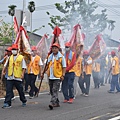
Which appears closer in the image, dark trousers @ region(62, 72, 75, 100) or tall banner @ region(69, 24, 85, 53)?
dark trousers @ region(62, 72, 75, 100)

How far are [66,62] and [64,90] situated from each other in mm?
818

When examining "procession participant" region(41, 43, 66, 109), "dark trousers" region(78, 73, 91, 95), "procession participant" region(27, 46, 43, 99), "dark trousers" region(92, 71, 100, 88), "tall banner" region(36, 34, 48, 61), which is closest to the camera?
→ "procession participant" region(41, 43, 66, 109)

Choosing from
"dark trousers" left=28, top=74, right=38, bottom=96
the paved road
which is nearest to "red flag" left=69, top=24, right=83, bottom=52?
"dark trousers" left=28, top=74, right=38, bottom=96

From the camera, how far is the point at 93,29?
78.7ft

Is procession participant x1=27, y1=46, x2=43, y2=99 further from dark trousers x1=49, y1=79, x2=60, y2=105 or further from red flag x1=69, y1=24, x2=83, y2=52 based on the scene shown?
dark trousers x1=49, y1=79, x2=60, y2=105

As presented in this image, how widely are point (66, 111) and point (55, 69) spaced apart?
3.86 feet

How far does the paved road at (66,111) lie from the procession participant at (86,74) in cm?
150

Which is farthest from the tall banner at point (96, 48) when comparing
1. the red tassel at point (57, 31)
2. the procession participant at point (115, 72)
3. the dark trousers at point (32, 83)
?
the red tassel at point (57, 31)

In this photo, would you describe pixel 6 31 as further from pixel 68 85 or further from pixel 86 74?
pixel 68 85

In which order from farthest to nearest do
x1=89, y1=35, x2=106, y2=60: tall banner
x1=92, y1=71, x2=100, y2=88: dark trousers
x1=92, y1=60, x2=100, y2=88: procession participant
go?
x1=92, y1=60, x2=100, y2=88: procession participant < x1=92, y1=71, x2=100, y2=88: dark trousers < x1=89, y1=35, x2=106, y2=60: tall banner

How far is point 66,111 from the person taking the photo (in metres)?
9.51

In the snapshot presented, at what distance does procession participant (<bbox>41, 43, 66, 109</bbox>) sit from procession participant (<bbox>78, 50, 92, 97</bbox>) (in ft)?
10.5

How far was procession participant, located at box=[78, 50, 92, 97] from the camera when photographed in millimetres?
13405

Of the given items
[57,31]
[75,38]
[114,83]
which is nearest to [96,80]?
[114,83]
